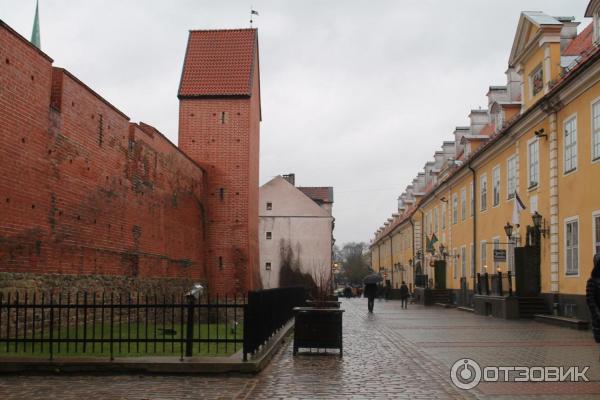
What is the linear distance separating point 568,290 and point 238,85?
801 inches

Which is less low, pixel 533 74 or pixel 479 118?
pixel 479 118

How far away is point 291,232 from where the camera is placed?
63.3 meters

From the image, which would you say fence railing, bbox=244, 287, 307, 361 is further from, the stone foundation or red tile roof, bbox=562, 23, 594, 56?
red tile roof, bbox=562, 23, 594, 56

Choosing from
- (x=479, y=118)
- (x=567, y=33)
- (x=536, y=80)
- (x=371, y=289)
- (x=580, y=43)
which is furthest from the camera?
(x=479, y=118)

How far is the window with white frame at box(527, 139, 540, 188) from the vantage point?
24.5 m

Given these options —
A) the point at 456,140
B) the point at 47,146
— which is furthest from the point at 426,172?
the point at 47,146

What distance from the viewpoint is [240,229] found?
35.5 meters

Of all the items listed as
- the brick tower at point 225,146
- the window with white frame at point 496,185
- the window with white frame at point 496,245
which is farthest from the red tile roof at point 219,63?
the window with white frame at point 496,245

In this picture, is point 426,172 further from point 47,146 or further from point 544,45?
point 47,146

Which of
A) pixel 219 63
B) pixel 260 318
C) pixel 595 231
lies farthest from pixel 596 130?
pixel 219 63

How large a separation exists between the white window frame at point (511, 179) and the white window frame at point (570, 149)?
5047 mm

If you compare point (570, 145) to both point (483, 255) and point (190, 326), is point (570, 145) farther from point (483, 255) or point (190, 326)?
point (190, 326)

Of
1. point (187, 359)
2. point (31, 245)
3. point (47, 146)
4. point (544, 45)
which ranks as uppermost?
point (544, 45)

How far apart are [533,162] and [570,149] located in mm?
3599
